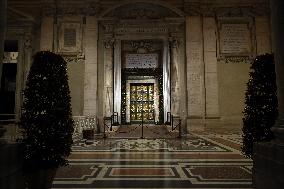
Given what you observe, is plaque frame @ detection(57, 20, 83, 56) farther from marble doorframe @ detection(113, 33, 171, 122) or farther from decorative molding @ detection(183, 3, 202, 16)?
decorative molding @ detection(183, 3, 202, 16)

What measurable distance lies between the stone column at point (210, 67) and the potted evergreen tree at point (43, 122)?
9.99m

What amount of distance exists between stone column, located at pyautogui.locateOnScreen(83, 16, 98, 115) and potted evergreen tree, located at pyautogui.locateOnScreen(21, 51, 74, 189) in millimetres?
9192

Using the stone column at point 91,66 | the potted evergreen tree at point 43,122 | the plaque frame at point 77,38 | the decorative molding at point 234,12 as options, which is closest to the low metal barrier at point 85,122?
the stone column at point 91,66

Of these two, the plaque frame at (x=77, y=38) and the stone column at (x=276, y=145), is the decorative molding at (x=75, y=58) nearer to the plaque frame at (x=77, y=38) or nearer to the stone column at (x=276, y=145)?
the plaque frame at (x=77, y=38)

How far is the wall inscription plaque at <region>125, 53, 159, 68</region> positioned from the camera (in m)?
15.2

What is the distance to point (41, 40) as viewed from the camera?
12.9m

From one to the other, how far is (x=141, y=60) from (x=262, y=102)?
39.8ft

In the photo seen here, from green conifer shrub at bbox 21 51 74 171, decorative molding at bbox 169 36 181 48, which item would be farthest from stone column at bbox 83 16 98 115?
green conifer shrub at bbox 21 51 74 171

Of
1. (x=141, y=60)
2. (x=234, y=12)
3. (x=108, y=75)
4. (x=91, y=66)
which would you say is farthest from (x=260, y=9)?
(x=91, y=66)

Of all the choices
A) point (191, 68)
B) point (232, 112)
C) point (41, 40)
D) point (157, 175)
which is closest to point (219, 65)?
point (191, 68)

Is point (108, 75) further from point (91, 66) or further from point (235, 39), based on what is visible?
point (235, 39)

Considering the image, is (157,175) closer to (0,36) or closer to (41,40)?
(0,36)

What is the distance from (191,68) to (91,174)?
368 inches

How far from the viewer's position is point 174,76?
516 inches
